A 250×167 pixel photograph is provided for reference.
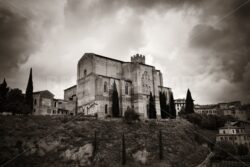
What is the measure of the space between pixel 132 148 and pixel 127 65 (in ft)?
83.6

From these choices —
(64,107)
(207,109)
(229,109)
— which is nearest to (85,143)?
(64,107)

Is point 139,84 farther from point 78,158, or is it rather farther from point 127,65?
point 78,158

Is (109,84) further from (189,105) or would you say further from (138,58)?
(189,105)

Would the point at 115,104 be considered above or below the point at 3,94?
below

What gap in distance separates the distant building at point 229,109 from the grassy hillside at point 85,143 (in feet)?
116

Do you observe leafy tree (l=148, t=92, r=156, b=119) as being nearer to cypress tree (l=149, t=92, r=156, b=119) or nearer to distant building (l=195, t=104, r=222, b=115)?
cypress tree (l=149, t=92, r=156, b=119)

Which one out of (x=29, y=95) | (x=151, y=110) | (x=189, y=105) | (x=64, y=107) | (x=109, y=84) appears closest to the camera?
(x=29, y=95)

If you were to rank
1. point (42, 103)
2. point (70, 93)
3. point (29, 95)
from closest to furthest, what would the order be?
point (29, 95) < point (42, 103) < point (70, 93)

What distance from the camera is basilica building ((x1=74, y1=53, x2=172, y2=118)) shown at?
47463mm

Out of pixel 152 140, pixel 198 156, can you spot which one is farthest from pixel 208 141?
pixel 152 140

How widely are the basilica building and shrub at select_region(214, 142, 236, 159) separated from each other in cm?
1453

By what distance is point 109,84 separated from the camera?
1950 inches

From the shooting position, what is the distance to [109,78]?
164ft

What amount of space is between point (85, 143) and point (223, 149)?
2416cm
